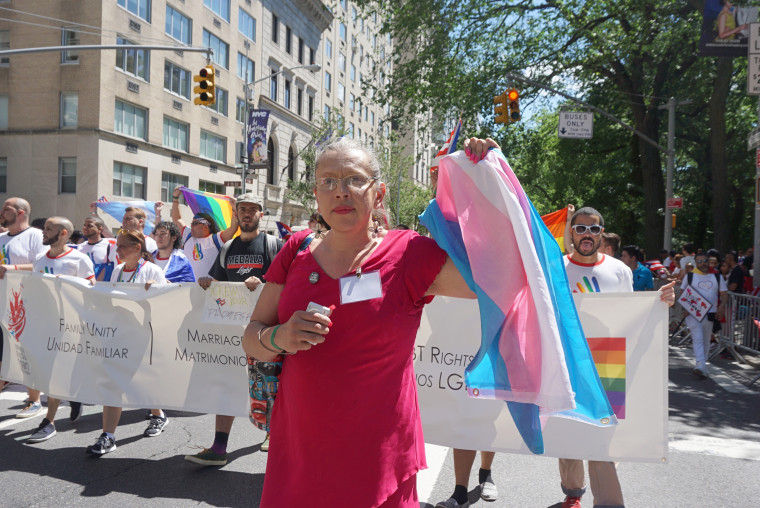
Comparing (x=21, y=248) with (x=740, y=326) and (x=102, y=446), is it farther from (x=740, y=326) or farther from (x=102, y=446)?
(x=740, y=326)

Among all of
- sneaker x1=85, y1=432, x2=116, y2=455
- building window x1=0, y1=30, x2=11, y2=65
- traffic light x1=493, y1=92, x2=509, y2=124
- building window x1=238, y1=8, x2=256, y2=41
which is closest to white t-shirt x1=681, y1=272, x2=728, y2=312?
traffic light x1=493, y1=92, x2=509, y2=124

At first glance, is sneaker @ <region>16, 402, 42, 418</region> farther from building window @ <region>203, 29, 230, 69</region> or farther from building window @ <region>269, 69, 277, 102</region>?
building window @ <region>269, 69, 277, 102</region>

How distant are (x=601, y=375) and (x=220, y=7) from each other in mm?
36483

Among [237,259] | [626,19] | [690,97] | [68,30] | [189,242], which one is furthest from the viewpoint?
[68,30]

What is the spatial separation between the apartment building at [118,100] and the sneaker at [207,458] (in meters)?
17.3

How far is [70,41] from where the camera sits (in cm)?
2678

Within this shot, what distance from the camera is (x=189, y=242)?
27.7ft

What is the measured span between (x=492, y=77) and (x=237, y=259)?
15796mm

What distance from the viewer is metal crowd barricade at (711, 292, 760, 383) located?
977cm

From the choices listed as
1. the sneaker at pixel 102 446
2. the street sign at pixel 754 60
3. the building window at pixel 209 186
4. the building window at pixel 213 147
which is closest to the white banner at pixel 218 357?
the sneaker at pixel 102 446

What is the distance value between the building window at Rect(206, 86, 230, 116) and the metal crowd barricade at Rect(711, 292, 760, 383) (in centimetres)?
3092

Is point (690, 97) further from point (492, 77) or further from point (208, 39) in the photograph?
point (208, 39)

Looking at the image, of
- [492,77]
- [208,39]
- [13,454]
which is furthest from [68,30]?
[13,454]

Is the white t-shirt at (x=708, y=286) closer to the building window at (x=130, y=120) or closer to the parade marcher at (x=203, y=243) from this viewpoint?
the parade marcher at (x=203, y=243)
